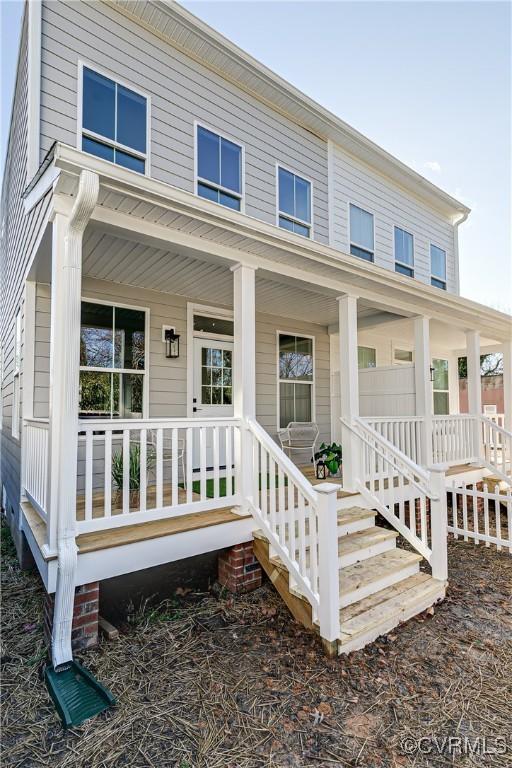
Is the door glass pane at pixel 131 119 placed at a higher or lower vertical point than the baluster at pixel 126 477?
higher

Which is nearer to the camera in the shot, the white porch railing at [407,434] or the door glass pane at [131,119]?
the door glass pane at [131,119]

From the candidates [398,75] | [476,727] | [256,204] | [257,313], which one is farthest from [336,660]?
[398,75]

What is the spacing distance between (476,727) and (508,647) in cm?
93

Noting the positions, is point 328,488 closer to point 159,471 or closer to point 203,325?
point 159,471

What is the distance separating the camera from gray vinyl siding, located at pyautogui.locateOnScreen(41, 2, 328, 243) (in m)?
4.21

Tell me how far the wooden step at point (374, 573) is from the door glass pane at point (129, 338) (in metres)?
3.28

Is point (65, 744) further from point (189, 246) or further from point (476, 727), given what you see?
point (189, 246)

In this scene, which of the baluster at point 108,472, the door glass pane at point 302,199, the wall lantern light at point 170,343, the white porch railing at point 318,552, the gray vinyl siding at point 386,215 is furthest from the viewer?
the gray vinyl siding at point 386,215

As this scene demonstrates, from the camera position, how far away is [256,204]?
19.5ft

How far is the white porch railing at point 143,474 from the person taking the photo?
294 centimetres

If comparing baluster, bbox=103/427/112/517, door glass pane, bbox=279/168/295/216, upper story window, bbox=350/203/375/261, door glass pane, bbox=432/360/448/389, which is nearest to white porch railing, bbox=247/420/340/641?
baluster, bbox=103/427/112/517

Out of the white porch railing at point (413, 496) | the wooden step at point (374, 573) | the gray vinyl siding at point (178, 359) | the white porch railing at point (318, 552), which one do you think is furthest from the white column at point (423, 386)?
the white porch railing at point (318, 552)

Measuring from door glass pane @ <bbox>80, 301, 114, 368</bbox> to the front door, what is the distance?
3.89ft

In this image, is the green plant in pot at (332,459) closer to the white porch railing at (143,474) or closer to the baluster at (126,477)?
the white porch railing at (143,474)
